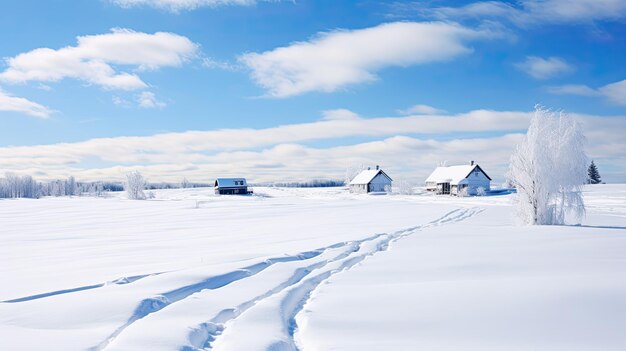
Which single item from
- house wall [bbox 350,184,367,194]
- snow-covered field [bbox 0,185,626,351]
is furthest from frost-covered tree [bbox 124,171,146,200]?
snow-covered field [bbox 0,185,626,351]

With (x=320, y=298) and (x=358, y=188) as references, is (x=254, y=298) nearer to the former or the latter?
(x=320, y=298)

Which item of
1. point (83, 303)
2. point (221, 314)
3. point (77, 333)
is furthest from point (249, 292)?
point (77, 333)

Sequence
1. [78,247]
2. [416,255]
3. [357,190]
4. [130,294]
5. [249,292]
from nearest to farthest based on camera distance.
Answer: [130,294] < [249,292] < [416,255] < [78,247] < [357,190]

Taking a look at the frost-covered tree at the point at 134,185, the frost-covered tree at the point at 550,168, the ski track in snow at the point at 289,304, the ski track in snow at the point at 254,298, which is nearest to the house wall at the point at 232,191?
the frost-covered tree at the point at 134,185

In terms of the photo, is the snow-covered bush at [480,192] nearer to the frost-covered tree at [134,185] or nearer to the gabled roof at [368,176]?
the gabled roof at [368,176]

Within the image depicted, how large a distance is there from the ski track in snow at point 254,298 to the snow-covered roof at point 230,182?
76.6 meters

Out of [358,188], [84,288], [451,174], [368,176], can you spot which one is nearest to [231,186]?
[358,188]

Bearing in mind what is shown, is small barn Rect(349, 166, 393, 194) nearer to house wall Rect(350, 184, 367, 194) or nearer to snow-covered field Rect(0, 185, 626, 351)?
house wall Rect(350, 184, 367, 194)

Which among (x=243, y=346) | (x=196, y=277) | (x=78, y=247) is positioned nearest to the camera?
(x=243, y=346)

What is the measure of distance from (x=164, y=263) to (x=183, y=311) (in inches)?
218

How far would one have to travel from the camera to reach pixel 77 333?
5.50 meters

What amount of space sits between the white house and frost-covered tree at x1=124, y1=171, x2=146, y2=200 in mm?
49567

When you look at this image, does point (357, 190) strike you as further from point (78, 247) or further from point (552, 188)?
point (78, 247)

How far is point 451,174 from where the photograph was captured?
79750mm
